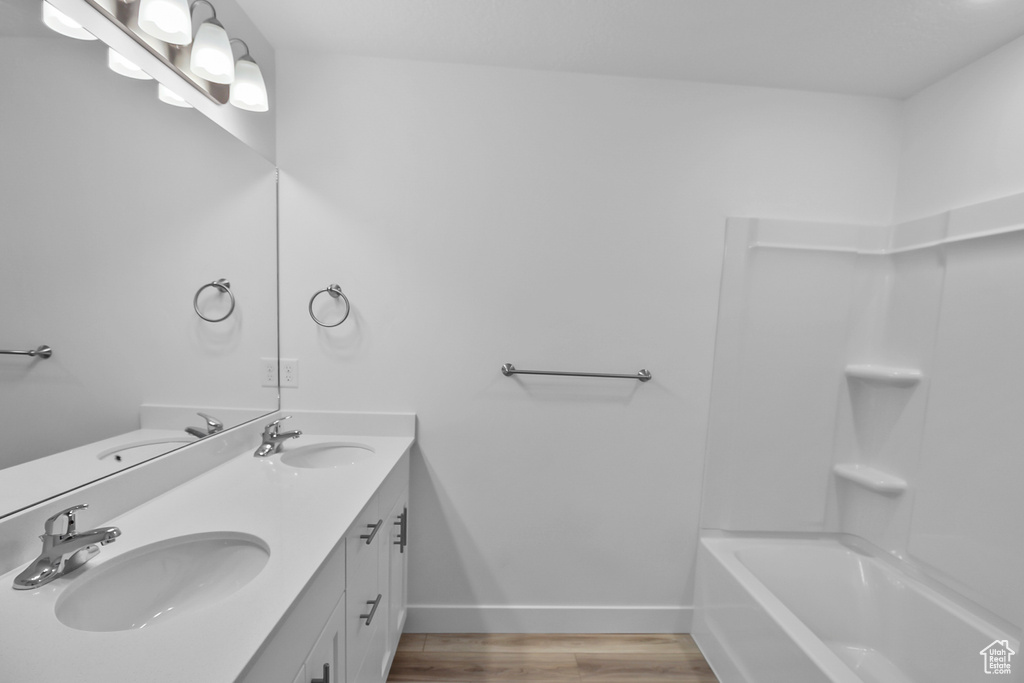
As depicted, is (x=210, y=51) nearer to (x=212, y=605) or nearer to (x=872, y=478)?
(x=212, y=605)

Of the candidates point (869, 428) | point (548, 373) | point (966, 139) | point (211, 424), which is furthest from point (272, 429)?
point (966, 139)

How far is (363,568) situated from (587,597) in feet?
3.84

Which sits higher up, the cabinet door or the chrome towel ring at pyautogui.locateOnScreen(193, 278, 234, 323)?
the chrome towel ring at pyautogui.locateOnScreen(193, 278, 234, 323)

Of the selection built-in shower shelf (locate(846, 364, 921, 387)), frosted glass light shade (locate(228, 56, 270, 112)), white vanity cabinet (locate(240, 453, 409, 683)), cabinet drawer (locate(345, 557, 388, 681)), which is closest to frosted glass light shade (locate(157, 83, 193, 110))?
frosted glass light shade (locate(228, 56, 270, 112))

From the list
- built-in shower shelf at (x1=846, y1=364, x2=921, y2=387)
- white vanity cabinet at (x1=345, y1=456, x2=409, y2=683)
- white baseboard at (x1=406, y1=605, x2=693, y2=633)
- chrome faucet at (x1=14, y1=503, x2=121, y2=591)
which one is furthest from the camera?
→ white baseboard at (x1=406, y1=605, x2=693, y2=633)

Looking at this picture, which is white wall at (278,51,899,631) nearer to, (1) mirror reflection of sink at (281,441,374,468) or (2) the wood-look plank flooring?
(2) the wood-look plank flooring

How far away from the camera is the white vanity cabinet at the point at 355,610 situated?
80 centimetres

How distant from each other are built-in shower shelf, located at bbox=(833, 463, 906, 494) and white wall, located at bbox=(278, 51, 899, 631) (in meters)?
0.64

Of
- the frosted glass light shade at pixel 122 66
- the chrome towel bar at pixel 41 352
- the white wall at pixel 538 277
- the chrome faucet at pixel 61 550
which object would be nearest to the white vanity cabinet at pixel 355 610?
the white wall at pixel 538 277

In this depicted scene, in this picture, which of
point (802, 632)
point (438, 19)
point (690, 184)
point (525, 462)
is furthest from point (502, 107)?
point (802, 632)

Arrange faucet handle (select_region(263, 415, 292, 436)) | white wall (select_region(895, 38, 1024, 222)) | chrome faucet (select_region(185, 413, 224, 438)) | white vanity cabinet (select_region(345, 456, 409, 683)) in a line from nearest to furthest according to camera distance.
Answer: white vanity cabinet (select_region(345, 456, 409, 683)) < chrome faucet (select_region(185, 413, 224, 438)) < white wall (select_region(895, 38, 1024, 222)) < faucet handle (select_region(263, 415, 292, 436))

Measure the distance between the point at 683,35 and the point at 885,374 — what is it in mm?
1573

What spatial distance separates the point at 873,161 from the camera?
6.18 feet

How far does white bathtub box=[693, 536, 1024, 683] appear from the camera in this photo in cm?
137
